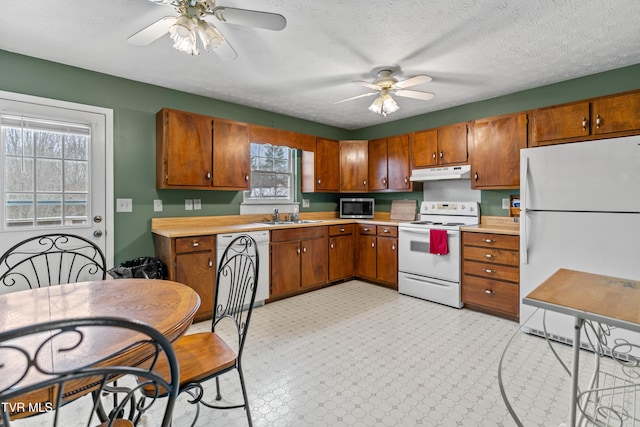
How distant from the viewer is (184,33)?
1.79 metres

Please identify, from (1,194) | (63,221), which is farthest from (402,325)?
(1,194)

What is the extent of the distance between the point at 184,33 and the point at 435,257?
10.6 feet

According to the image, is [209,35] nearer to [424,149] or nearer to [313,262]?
[313,262]

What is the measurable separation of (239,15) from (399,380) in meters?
2.47

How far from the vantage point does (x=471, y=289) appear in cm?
336

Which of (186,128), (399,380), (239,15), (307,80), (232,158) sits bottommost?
Answer: (399,380)

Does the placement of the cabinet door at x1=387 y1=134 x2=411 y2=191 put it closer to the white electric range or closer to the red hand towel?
the white electric range

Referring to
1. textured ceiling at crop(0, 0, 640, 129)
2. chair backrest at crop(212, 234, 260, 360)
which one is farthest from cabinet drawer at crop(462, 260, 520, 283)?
chair backrest at crop(212, 234, 260, 360)

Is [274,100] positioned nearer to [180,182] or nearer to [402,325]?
[180,182]

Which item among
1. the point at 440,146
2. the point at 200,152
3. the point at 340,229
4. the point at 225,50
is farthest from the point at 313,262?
the point at 225,50

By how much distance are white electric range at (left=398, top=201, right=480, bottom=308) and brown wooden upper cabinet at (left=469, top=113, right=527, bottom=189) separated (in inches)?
18.4

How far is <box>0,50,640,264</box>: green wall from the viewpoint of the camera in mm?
2699

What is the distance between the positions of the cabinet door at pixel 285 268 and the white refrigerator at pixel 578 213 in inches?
93.2

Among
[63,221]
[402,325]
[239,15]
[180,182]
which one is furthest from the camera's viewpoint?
[180,182]
